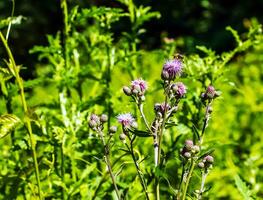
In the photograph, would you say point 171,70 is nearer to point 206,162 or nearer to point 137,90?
point 137,90

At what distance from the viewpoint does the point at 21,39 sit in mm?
9266

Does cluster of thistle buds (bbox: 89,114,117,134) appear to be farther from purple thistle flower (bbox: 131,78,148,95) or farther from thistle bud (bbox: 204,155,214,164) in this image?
thistle bud (bbox: 204,155,214,164)

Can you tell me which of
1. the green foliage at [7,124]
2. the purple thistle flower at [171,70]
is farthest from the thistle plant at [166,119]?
the green foliage at [7,124]

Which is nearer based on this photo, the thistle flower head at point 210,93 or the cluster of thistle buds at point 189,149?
the cluster of thistle buds at point 189,149

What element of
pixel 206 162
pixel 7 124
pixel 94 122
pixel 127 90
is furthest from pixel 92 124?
pixel 206 162

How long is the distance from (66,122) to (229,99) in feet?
6.35

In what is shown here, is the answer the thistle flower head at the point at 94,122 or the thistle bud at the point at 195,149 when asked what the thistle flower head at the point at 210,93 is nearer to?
the thistle bud at the point at 195,149

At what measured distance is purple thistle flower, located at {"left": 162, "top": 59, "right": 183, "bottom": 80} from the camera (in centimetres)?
172

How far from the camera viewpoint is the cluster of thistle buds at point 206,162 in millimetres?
1786

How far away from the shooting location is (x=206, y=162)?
181cm

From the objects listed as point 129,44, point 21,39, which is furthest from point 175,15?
point 129,44

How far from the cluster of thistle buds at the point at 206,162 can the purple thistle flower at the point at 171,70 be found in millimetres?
269

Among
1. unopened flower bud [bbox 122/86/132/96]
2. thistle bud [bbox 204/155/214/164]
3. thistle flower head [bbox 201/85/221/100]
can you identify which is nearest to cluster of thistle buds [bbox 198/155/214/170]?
thistle bud [bbox 204/155/214/164]

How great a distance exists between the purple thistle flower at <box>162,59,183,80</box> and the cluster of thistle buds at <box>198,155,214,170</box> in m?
0.27
